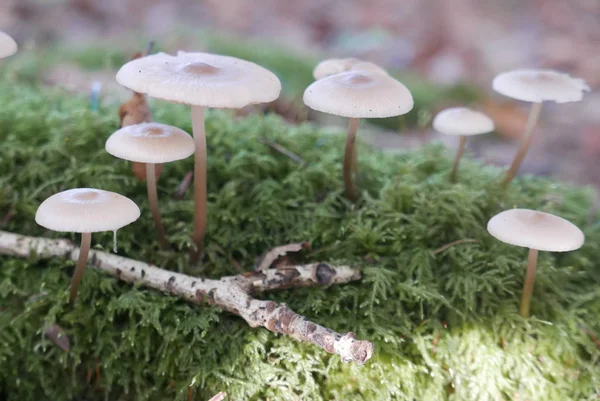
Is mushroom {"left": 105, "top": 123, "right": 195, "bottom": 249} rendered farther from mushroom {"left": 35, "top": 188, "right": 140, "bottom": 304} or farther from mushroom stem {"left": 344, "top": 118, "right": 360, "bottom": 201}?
mushroom stem {"left": 344, "top": 118, "right": 360, "bottom": 201}

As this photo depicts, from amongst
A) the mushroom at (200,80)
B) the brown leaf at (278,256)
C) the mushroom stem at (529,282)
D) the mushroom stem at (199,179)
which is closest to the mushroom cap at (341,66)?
the mushroom at (200,80)

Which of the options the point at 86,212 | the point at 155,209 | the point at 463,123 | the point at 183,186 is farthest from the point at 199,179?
the point at 463,123

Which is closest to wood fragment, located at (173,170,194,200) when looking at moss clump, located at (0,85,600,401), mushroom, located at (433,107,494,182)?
moss clump, located at (0,85,600,401)

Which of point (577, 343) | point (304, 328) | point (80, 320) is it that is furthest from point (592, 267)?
point (80, 320)

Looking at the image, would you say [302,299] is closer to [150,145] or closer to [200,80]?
[150,145]

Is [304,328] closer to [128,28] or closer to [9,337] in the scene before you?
[9,337]

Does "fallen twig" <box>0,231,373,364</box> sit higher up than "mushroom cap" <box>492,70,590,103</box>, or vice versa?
"mushroom cap" <box>492,70,590,103</box>
